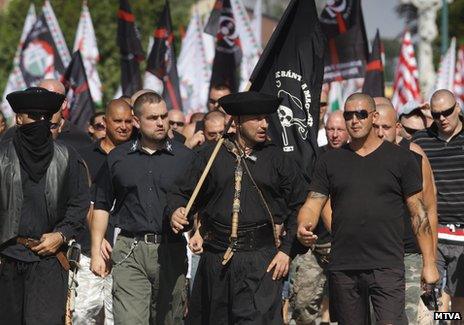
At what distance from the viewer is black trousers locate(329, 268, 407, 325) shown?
32.0 ft

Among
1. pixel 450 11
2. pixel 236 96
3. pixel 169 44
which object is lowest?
pixel 236 96

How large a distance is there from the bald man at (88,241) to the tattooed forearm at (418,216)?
10.7 ft

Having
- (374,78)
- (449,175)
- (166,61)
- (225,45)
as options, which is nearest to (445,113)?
(449,175)

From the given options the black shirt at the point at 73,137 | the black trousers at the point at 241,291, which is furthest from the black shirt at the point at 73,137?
the black trousers at the point at 241,291

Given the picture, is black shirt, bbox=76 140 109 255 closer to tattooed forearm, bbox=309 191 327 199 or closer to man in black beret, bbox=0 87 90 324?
man in black beret, bbox=0 87 90 324

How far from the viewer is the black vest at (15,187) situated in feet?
30.6

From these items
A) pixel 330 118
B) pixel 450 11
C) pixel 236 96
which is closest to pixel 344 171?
pixel 236 96

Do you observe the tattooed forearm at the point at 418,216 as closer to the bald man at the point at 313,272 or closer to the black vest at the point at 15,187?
the black vest at the point at 15,187

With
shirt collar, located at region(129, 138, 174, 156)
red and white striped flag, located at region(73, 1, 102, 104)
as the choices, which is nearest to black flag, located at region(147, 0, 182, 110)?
red and white striped flag, located at region(73, 1, 102, 104)

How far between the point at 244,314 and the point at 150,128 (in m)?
2.01

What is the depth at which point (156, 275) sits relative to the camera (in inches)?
421

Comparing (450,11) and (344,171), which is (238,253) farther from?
(450,11)

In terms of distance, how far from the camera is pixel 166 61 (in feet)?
66.9

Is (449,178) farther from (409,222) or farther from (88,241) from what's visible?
(88,241)
